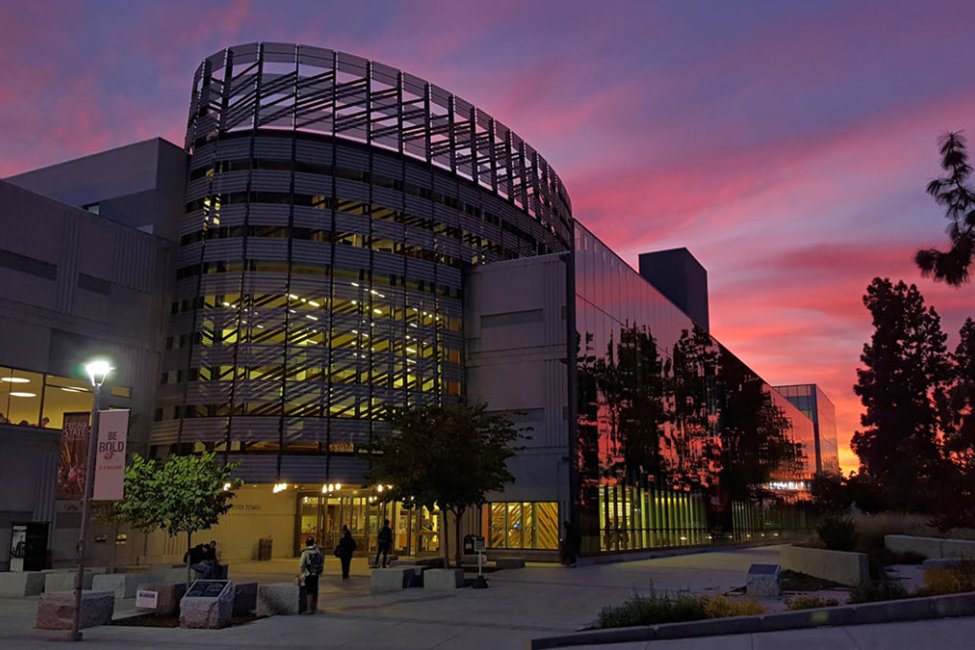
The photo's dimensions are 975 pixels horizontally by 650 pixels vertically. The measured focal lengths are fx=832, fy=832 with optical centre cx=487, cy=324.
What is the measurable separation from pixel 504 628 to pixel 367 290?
1118 inches

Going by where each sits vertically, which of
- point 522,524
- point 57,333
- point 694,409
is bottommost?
point 522,524

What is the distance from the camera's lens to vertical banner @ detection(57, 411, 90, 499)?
66.1 ft

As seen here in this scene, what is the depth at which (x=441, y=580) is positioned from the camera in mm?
26656

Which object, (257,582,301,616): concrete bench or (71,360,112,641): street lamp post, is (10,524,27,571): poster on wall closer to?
(71,360,112,641): street lamp post

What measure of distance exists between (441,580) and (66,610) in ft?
38.0

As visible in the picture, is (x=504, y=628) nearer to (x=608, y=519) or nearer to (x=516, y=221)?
(x=608, y=519)

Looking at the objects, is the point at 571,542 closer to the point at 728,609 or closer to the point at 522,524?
the point at 522,524

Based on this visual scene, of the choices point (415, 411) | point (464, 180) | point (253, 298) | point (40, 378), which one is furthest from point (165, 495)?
point (464, 180)

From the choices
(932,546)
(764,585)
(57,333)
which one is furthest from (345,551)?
(932,546)

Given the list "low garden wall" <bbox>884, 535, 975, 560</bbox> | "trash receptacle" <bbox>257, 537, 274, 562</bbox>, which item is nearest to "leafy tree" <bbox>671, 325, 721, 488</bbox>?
"low garden wall" <bbox>884, 535, 975, 560</bbox>

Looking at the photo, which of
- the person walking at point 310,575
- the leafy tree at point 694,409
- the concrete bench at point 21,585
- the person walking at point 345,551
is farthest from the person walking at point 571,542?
the concrete bench at point 21,585

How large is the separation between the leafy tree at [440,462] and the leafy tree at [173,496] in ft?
22.7

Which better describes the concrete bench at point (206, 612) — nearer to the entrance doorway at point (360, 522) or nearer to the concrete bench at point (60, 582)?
the concrete bench at point (60, 582)

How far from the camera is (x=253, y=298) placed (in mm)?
42250
